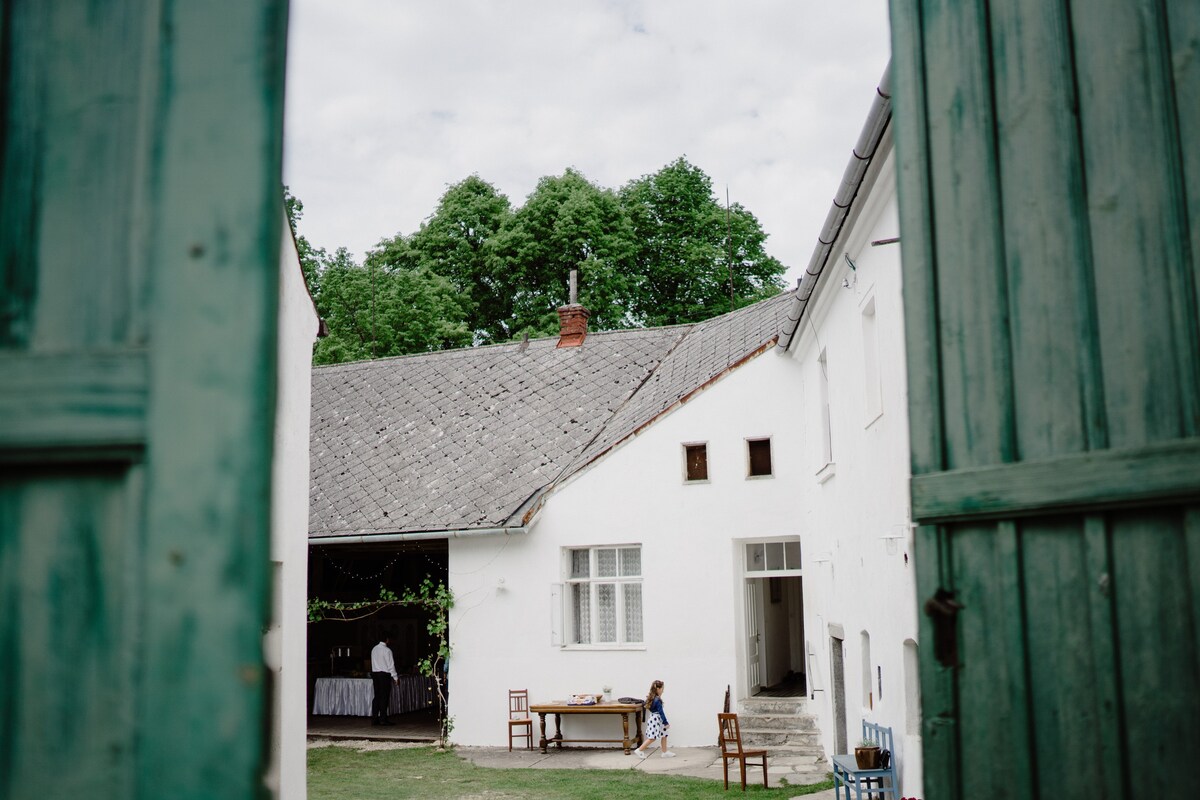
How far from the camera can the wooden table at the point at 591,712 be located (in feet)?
52.6

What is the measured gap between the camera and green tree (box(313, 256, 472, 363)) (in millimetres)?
30656

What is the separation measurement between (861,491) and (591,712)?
675 centimetres

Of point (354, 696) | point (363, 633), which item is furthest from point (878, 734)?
point (363, 633)

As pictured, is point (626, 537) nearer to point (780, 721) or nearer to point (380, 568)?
point (780, 721)

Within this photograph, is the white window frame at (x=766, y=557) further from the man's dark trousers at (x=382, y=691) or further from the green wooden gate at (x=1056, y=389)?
the green wooden gate at (x=1056, y=389)

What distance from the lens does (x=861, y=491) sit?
11391 mm

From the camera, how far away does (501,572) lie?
57.2 feet

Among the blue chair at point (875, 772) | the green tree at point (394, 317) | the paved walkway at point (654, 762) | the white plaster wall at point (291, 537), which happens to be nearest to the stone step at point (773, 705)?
the paved walkway at point (654, 762)

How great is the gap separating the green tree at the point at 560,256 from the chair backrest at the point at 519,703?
1534 centimetres

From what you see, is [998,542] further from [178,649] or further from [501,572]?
[501,572]

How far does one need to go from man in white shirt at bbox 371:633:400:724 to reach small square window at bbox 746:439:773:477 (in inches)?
292

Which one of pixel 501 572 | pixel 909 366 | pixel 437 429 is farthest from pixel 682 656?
pixel 909 366

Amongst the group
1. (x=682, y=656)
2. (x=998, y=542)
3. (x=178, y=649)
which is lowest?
(x=682, y=656)

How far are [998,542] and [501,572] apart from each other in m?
15.6
